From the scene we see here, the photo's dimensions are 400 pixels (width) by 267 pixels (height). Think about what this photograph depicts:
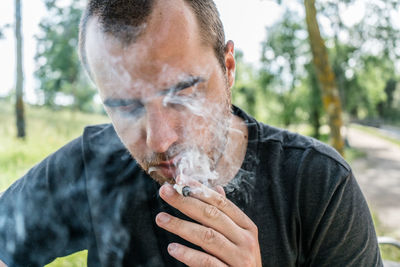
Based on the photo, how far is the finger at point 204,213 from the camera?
41.1 inches

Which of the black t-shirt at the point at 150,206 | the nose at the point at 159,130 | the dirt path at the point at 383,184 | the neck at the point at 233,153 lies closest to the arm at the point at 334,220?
the black t-shirt at the point at 150,206

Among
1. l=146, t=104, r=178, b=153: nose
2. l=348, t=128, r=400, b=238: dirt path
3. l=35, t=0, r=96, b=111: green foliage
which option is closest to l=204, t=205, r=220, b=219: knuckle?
l=146, t=104, r=178, b=153: nose

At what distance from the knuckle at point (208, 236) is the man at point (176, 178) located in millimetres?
14

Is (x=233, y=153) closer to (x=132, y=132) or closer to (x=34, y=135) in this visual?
(x=132, y=132)

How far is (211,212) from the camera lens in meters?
1.07

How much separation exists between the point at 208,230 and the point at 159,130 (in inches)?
18.1

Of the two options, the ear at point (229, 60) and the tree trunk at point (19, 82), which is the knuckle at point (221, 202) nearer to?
the ear at point (229, 60)

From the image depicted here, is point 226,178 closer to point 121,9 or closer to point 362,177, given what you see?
point 121,9

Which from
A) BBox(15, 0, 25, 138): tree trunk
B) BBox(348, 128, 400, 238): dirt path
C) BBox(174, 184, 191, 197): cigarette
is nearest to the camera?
BBox(174, 184, 191, 197): cigarette

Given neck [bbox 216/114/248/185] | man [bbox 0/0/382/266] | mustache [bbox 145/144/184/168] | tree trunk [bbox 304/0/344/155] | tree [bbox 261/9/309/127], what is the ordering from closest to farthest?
1. man [bbox 0/0/382/266]
2. mustache [bbox 145/144/184/168]
3. neck [bbox 216/114/248/185]
4. tree trunk [bbox 304/0/344/155]
5. tree [bbox 261/9/309/127]

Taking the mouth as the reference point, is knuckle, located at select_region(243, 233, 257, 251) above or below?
below

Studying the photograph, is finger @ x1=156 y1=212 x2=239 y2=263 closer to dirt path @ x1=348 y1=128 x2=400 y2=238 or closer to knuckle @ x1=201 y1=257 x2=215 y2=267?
knuckle @ x1=201 y1=257 x2=215 y2=267

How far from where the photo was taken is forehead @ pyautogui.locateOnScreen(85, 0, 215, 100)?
4.12 feet

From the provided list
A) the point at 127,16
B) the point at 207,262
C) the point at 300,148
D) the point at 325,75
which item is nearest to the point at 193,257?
the point at 207,262
